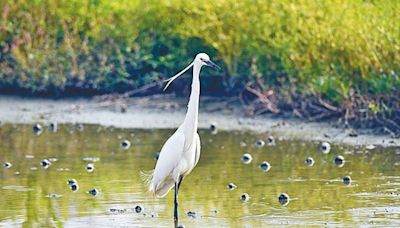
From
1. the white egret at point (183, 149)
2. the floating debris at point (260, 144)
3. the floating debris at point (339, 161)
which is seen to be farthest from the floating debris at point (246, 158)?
the white egret at point (183, 149)

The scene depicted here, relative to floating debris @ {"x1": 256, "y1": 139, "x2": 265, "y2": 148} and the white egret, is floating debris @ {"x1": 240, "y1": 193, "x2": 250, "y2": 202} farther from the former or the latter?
floating debris @ {"x1": 256, "y1": 139, "x2": 265, "y2": 148}

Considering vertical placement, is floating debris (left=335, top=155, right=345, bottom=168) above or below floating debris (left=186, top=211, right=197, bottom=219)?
above

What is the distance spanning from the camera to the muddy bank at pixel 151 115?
13648mm

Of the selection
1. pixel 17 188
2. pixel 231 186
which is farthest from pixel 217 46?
pixel 17 188

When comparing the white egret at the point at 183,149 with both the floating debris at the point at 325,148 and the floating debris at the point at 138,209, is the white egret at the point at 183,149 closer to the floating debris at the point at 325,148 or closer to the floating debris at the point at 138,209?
the floating debris at the point at 138,209

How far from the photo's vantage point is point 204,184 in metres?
10.4

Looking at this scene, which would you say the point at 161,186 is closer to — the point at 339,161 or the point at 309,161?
the point at 309,161

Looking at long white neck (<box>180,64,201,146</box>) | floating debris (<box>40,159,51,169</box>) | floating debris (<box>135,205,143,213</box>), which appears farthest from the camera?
floating debris (<box>40,159,51,169</box>)

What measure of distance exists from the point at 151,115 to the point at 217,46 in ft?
3.81

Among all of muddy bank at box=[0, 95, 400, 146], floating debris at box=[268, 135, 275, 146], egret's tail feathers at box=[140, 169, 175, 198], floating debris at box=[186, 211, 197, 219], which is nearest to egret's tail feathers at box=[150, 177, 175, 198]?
egret's tail feathers at box=[140, 169, 175, 198]

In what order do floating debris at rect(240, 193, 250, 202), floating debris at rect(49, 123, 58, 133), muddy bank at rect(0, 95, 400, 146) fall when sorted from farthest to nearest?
floating debris at rect(49, 123, 58, 133), muddy bank at rect(0, 95, 400, 146), floating debris at rect(240, 193, 250, 202)

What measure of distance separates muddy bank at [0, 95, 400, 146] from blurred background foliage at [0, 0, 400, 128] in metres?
0.30

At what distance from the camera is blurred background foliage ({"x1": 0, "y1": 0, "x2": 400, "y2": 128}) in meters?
13.0

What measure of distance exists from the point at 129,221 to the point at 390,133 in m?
4.77
